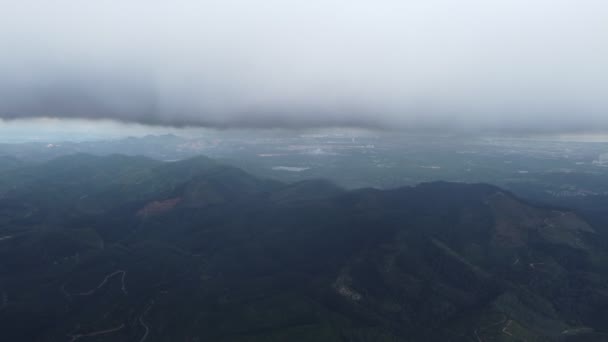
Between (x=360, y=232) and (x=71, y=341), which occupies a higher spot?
(x=360, y=232)

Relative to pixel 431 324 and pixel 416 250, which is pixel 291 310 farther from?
pixel 416 250

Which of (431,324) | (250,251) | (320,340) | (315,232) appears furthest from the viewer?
(315,232)

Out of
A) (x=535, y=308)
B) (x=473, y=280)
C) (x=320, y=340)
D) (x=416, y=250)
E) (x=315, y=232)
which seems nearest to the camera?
(x=320, y=340)

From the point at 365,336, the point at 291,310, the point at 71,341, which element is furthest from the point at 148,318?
the point at 365,336

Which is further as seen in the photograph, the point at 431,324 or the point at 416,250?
the point at 416,250

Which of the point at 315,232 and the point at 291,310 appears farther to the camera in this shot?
the point at 315,232

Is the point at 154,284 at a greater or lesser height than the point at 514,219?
lesser

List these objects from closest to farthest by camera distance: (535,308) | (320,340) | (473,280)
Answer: (320,340) → (535,308) → (473,280)

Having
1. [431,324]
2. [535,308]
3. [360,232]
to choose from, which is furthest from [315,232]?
[535,308]

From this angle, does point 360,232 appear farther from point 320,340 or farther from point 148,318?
point 148,318
